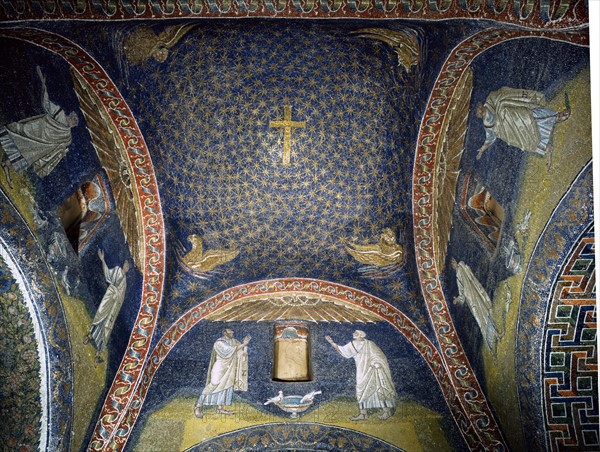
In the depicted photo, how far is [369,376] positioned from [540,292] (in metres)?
2.96

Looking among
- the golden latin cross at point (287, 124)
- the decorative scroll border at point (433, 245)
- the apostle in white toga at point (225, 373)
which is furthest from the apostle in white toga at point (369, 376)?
the golden latin cross at point (287, 124)

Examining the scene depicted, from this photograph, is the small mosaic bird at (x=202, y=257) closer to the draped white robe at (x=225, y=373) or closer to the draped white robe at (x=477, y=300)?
the draped white robe at (x=225, y=373)

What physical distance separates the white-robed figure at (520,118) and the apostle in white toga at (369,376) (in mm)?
3444

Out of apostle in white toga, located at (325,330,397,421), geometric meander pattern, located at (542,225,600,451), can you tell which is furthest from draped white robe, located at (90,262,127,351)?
geometric meander pattern, located at (542,225,600,451)

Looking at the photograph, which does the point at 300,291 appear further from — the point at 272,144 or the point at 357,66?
the point at 357,66

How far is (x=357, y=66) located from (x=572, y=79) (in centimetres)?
328

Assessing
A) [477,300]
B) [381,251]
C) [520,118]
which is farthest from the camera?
[381,251]

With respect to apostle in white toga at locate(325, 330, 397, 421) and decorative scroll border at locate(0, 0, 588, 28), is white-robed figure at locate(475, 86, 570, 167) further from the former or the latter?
apostle in white toga at locate(325, 330, 397, 421)

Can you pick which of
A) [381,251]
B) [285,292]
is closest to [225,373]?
[285,292]

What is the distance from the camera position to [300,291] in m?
10.4

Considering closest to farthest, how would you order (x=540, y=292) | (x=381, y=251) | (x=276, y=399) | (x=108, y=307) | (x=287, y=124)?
(x=540, y=292)
(x=108, y=307)
(x=276, y=399)
(x=287, y=124)
(x=381, y=251)

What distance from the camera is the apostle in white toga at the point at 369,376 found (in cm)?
909

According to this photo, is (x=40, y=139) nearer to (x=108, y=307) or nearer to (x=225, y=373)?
(x=108, y=307)

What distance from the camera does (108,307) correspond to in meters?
8.84
